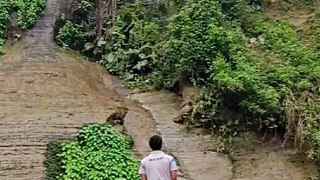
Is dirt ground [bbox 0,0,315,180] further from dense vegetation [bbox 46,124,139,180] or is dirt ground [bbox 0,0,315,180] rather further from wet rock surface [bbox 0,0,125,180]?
dense vegetation [bbox 46,124,139,180]

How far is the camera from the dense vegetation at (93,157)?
378 inches

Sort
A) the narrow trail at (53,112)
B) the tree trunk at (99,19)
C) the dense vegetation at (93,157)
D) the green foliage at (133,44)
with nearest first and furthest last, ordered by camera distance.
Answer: the dense vegetation at (93,157) < the narrow trail at (53,112) < the green foliage at (133,44) < the tree trunk at (99,19)

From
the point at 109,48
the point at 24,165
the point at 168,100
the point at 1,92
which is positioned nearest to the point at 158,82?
the point at 168,100

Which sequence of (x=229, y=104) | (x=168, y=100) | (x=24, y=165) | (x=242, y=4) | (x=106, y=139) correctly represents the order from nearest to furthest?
(x=24, y=165)
(x=106, y=139)
(x=229, y=104)
(x=168, y=100)
(x=242, y=4)

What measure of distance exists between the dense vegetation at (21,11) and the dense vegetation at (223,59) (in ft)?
3.18

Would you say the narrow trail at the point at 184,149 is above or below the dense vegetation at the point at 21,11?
below

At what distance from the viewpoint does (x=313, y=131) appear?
10.6 meters

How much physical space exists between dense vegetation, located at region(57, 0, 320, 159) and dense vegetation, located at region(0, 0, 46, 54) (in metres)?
0.97

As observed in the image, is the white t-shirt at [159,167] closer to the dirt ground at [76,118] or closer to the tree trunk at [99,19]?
the dirt ground at [76,118]

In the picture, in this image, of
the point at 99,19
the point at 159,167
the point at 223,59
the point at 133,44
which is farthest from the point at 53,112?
the point at 99,19

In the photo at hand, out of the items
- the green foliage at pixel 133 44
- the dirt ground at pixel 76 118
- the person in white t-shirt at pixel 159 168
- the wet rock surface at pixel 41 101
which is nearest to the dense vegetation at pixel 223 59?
the green foliage at pixel 133 44

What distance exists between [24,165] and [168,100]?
4.69 m

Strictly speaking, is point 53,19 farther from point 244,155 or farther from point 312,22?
point 244,155

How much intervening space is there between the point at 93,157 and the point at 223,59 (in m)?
3.91
